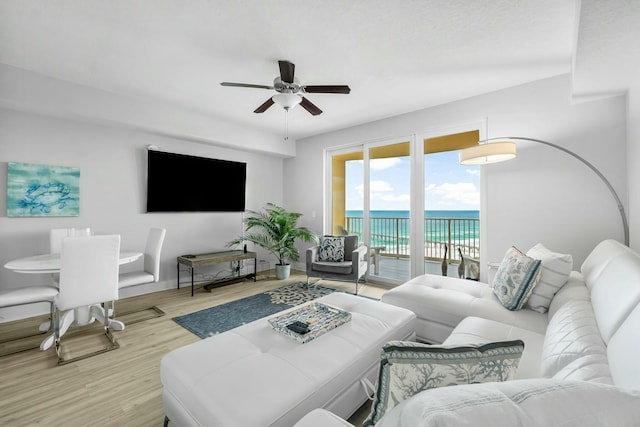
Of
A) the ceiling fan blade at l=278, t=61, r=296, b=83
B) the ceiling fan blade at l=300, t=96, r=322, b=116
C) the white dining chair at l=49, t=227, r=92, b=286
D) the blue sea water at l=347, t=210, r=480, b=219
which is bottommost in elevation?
the white dining chair at l=49, t=227, r=92, b=286

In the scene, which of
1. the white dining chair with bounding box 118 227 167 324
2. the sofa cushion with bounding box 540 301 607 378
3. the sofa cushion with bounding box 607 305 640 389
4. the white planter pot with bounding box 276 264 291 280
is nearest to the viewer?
the sofa cushion with bounding box 607 305 640 389

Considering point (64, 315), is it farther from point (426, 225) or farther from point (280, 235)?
point (426, 225)

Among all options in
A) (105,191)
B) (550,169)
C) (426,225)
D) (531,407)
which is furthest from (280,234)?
(531,407)

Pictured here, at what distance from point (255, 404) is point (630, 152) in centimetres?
353

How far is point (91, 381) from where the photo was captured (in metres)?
1.90

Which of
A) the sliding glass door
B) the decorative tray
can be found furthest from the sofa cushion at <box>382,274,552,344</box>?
the sliding glass door

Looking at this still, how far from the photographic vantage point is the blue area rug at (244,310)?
2.74 meters

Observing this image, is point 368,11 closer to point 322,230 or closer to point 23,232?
point 322,230

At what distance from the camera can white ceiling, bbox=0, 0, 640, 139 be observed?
1890mm

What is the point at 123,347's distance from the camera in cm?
236

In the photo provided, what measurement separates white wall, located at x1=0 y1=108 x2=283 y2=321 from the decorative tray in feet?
→ 9.84

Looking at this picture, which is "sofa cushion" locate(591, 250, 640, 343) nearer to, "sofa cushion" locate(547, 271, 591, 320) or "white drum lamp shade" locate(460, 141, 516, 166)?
"sofa cushion" locate(547, 271, 591, 320)

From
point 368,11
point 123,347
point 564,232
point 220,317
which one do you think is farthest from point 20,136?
point 564,232

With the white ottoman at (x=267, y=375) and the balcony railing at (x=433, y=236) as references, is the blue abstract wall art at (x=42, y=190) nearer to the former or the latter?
the white ottoman at (x=267, y=375)
